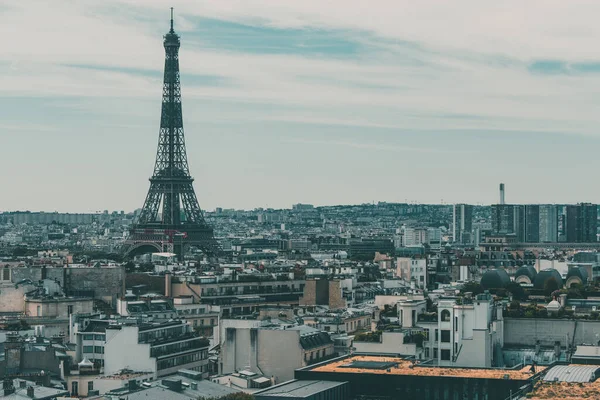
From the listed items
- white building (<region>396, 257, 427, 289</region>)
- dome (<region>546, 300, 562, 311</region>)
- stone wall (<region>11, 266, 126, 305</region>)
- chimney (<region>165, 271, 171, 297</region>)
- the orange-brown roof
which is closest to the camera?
the orange-brown roof

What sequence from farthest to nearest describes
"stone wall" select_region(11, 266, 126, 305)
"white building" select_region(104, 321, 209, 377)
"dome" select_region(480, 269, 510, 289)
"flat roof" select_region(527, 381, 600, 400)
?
"dome" select_region(480, 269, 510, 289)
"stone wall" select_region(11, 266, 126, 305)
"white building" select_region(104, 321, 209, 377)
"flat roof" select_region(527, 381, 600, 400)

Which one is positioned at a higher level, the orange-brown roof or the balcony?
the balcony

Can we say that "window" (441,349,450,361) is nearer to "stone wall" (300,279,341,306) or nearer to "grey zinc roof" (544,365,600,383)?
"grey zinc roof" (544,365,600,383)

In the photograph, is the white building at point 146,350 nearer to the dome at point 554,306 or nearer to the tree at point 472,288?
the dome at point 554,306

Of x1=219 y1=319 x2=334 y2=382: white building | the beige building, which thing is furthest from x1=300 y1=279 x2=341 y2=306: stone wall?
x1=219 y1=319 x2=334 y2=382: white building

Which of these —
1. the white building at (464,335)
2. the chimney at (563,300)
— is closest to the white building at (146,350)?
the white building at (464,335)

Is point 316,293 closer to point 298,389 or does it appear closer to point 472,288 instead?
point 472,288

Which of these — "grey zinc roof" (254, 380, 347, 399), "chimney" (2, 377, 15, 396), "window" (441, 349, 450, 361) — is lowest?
"chimney" (2, 377, 15, 396)

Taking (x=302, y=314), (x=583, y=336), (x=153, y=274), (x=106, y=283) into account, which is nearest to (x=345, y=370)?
(x=583, y=336)

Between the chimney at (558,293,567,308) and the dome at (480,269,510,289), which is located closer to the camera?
the chimney at (558,293,567,308)
